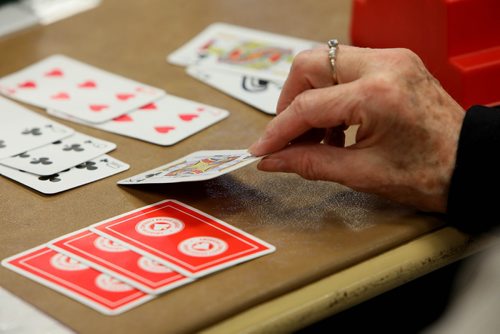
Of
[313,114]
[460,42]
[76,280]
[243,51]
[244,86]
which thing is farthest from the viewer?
[243,51]

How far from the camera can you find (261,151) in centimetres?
120

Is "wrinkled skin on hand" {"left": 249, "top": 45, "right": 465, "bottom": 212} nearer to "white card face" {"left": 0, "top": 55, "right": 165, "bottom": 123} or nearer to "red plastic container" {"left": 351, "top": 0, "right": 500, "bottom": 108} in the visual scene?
"red plastic container" {"left": 351, "top": 0, "right": 500, "bottom": 108}

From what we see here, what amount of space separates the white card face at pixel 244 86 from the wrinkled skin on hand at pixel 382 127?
0.29 m

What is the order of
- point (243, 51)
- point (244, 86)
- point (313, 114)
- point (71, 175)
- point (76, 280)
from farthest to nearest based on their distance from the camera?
point (243, 51) → point (244, 86) → point (71, 175) → point (313, 114) → point (76, 280)

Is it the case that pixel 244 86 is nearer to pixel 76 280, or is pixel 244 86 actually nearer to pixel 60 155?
pixel 60 155

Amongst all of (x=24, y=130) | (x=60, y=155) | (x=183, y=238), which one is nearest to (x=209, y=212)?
(x=183, y=238)

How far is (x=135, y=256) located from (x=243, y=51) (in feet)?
2.37

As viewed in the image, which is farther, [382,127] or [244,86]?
[244,86]

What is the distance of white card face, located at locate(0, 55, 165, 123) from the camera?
1.50 m

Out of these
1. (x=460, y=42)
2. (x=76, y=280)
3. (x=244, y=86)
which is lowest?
(x=76, y=280)

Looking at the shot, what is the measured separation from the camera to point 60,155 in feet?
4.39

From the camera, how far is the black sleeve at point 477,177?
1104mm

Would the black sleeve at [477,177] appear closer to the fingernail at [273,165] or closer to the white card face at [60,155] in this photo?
the fingernail at [273,165]

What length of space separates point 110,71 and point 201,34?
0.24 metres
